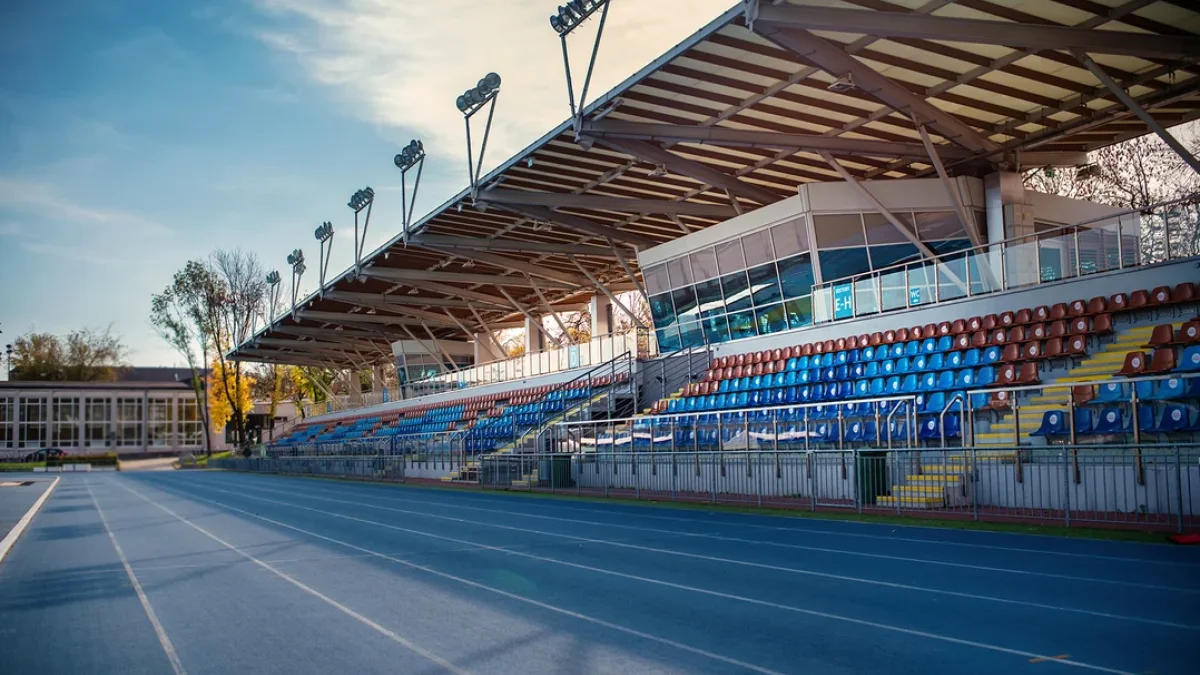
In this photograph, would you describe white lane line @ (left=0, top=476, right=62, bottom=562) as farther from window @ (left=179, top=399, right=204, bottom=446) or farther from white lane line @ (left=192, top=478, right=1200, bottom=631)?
window @ (left=179, top=399, right=204, bottom=446)

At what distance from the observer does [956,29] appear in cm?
1630

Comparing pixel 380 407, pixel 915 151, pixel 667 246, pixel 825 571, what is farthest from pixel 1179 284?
pixel 380 407

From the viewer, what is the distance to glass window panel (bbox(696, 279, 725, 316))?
102 feet

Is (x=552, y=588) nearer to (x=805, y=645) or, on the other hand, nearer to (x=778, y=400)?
(x=805, y=645)

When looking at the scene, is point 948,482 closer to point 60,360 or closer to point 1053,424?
point 1053,424

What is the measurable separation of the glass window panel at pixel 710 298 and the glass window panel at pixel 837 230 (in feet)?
15.9

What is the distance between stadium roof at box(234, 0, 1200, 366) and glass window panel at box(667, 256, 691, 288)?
1.86 m

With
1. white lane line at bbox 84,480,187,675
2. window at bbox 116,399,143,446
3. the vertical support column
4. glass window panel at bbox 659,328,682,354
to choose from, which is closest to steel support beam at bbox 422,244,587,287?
glass window panel at bbox 659,328,682,354

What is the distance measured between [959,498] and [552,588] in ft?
27.7

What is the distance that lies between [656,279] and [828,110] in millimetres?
11988

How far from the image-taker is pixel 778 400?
23.2 metres

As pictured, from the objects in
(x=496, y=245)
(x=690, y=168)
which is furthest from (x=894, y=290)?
(x=496, y=245)

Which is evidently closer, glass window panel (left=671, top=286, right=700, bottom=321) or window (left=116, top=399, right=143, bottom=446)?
glass window panel (left=671, top=286, right=700, bottom=321)

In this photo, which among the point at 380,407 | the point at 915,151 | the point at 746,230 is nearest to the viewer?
the point at 915,151
